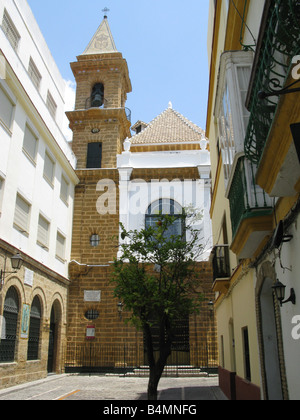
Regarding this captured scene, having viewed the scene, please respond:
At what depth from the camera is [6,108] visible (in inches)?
549

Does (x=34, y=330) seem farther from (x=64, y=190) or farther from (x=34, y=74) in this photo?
(x=34, y=74)

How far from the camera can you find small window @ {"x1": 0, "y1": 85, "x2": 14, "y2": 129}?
44.4 ft

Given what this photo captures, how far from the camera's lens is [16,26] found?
16.2 metres

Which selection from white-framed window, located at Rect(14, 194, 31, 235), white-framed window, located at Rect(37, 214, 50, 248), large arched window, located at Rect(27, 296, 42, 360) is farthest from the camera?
white-framed window, located at Rect(37, 214, 50, 248)

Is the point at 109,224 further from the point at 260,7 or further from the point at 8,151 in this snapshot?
the point at 260,7

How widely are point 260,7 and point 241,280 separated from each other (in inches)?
214

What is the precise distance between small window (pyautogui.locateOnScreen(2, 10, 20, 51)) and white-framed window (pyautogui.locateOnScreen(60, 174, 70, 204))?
6.83 meters

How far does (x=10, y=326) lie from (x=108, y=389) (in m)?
4.08

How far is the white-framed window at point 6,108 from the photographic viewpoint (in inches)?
533

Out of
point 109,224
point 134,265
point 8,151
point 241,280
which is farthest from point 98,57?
point 241,280

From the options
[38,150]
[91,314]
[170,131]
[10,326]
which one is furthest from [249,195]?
[170,131]

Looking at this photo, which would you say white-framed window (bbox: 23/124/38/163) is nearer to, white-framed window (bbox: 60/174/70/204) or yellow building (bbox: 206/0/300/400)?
white-framed window (bbox: 60/174/70/204)

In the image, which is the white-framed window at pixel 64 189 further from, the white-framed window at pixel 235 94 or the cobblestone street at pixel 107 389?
the white-framed window at pixel 235 94

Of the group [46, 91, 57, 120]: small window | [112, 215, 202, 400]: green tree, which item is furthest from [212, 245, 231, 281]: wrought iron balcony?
[46, 91, 57, 120]: small window
